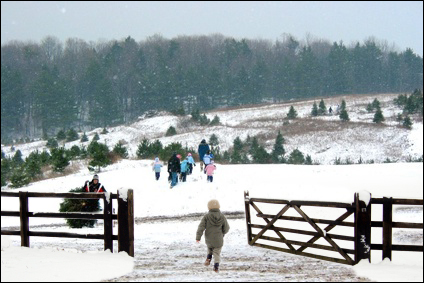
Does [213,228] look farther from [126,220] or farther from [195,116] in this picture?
[195,116]

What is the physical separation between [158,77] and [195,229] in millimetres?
72645

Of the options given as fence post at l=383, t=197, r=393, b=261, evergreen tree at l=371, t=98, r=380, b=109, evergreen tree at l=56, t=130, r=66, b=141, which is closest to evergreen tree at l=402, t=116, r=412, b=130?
evergreen tree at l=371, t=98, r=380, b=109

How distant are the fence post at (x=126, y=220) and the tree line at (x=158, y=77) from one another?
237 ft

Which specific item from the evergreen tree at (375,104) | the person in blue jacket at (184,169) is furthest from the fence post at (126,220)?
the evergreen tree at (375,104)

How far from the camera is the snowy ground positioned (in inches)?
315

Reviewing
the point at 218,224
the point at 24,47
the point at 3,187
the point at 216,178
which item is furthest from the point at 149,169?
the point at 24,47

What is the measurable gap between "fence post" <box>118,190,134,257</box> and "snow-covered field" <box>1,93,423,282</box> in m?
0.27

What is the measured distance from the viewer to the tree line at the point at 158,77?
82.8m

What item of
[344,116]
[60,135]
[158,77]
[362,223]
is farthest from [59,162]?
[158,77]

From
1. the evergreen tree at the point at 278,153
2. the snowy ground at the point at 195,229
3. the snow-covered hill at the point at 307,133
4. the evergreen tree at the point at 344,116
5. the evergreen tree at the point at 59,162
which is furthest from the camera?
the evergreen tree at the point at 344,116

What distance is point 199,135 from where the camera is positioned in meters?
58.3

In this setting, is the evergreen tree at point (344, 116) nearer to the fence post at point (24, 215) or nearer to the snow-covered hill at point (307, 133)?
the snow-covered hill at point (307, 133)

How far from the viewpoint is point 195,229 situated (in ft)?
51.3

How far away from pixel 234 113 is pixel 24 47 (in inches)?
2310
